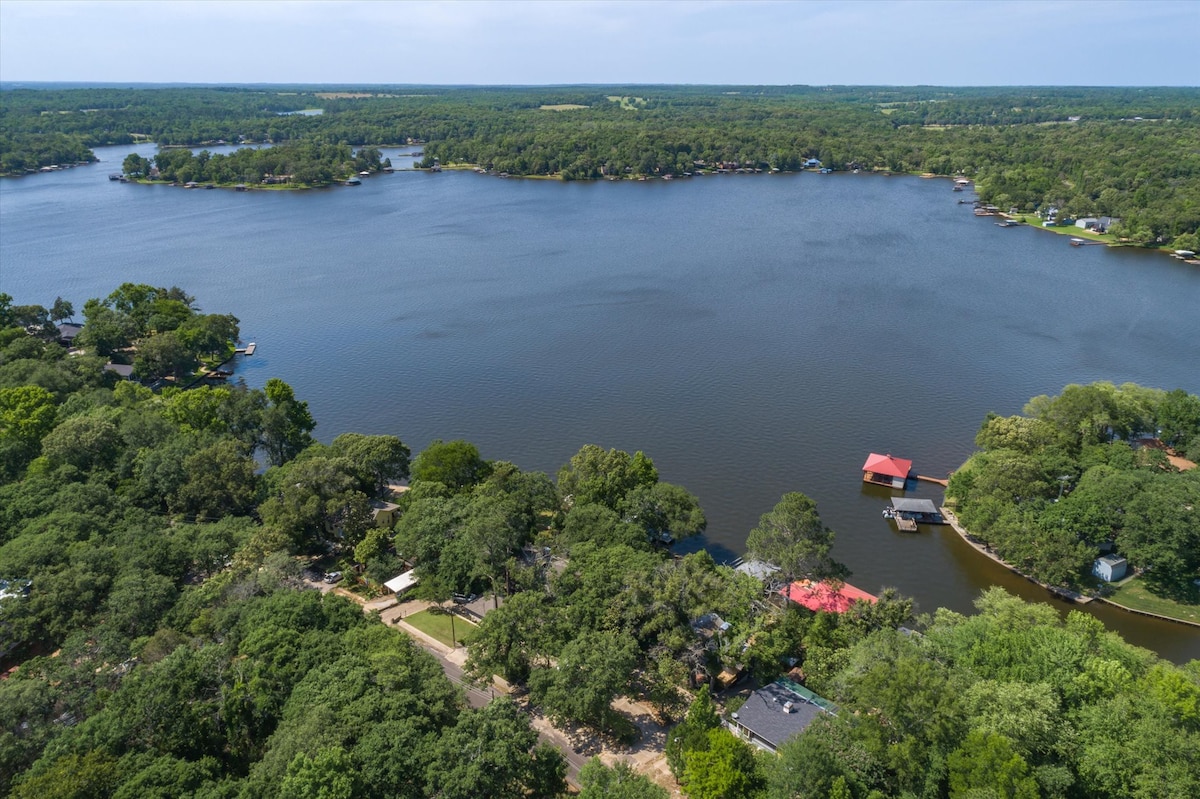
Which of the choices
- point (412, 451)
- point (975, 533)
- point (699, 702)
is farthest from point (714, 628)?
point (412, 451)

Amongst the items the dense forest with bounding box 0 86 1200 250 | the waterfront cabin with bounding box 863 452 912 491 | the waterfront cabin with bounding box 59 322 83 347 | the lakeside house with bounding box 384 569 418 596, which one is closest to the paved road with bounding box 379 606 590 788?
the lakeside house with bounding box 384 569 418 596

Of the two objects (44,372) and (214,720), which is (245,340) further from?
(214,720)

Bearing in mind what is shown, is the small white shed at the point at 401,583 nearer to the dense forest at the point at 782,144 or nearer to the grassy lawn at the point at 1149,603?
the grassy lawn at the point at 1149,603

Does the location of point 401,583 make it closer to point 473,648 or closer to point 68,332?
point 473,648

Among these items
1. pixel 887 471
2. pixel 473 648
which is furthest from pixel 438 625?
pixel 887 471

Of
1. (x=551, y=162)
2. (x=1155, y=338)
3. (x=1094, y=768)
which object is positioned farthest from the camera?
(x=551, y=162)

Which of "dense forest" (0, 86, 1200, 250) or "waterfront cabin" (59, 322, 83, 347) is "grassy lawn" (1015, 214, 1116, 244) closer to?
"dense forest" (0, 86, 1200, 250)

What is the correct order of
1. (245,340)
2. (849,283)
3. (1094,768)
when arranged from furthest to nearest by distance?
(849,283) < (245,340) < (1094,768)
